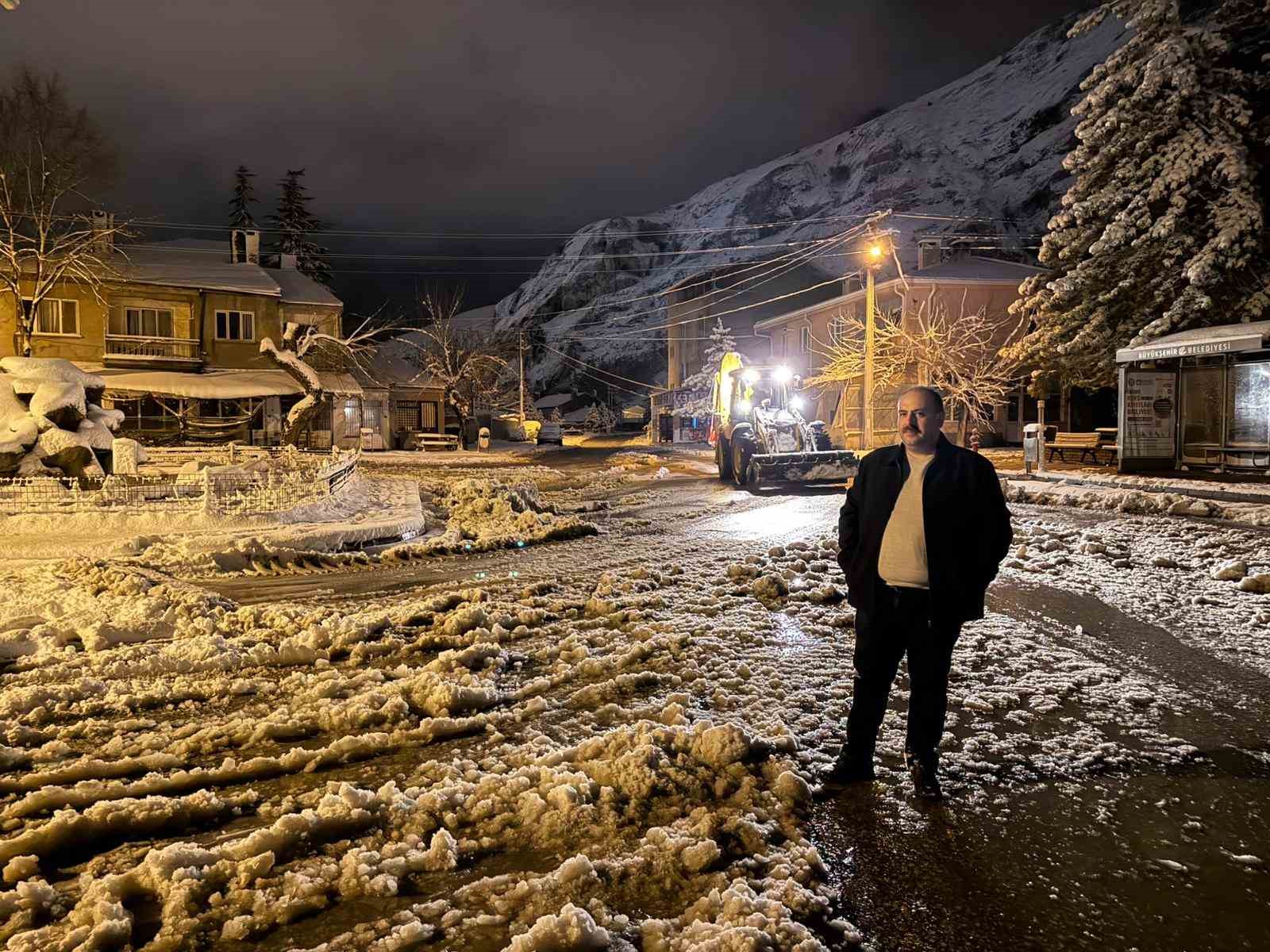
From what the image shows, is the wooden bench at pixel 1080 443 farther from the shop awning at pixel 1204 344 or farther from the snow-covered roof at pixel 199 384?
the snow-covered roof at pixel 199 384

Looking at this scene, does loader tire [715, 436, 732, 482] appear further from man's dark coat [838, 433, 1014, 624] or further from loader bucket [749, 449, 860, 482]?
man's dark coat [838, 433, 1014, 624]

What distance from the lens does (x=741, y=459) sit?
66.5 ft

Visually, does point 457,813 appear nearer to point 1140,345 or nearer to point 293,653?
point 293,653

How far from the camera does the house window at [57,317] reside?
107 ft

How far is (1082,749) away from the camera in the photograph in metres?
4.43

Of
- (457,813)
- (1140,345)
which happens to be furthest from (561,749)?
(1140,345)

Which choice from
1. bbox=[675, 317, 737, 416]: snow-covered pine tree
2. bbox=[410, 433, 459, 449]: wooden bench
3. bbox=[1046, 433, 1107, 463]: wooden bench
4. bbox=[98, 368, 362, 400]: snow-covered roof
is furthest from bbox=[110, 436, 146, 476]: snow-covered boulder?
bbox=[675, 317, 737, 416]: snow-covered pine tree

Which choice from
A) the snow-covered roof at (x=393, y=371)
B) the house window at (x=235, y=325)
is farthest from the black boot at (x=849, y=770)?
the snow-covered roof at (x=393, y=371)

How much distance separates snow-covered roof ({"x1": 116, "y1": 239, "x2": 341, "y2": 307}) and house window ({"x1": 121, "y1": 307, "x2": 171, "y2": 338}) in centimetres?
124

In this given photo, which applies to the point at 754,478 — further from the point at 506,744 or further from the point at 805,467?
the point at 506,744

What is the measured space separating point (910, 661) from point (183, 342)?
37830 millimetres

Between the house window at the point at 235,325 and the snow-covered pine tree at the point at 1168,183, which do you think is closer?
the snow-covered pine tree at the point at 1168,183

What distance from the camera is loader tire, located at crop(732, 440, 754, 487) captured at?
1984 centimetres

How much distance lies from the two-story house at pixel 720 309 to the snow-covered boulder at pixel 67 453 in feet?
121
